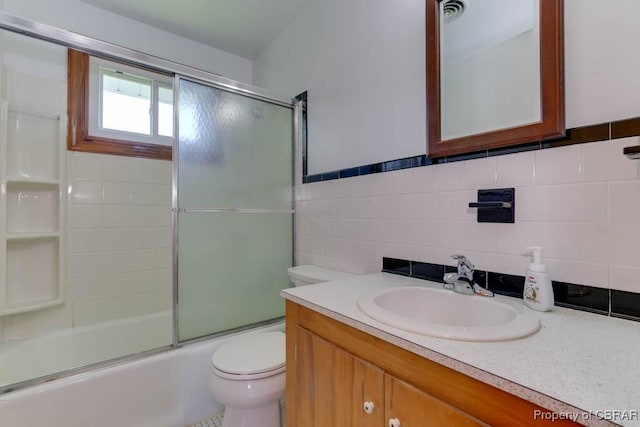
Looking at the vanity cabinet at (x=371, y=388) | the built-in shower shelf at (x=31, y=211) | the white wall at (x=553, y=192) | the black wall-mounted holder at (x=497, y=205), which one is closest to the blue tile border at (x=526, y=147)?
the white wall at (x=553, y=192)

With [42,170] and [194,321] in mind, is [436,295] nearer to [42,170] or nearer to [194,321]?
[194,321]

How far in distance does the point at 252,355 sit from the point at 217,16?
220 centimetres

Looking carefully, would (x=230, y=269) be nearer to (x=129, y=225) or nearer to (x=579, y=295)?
(x=129, y=225)

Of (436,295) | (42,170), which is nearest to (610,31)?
(436,295)

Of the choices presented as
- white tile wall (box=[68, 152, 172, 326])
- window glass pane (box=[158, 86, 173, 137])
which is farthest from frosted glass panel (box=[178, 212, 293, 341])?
window glass pane (box=[158, 86, 173, 137])

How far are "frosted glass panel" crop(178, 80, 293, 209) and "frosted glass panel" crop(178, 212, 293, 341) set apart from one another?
4.8 inches

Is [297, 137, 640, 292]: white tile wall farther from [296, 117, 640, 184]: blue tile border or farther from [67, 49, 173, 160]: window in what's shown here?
[67, 49, 173, 160]: window

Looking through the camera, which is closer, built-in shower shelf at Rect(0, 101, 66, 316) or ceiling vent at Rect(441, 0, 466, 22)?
ceiling vent at Rect(441, 0, 466, 22)

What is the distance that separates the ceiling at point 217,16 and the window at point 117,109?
37 cm

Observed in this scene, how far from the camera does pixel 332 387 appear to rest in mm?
831

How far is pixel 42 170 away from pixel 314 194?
1.69m

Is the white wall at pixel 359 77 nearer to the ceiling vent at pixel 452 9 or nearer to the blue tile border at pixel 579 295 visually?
the ceiling vent at pixel 452 9

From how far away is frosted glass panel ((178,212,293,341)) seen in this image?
1.64 meters

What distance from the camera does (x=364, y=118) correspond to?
1.52m
